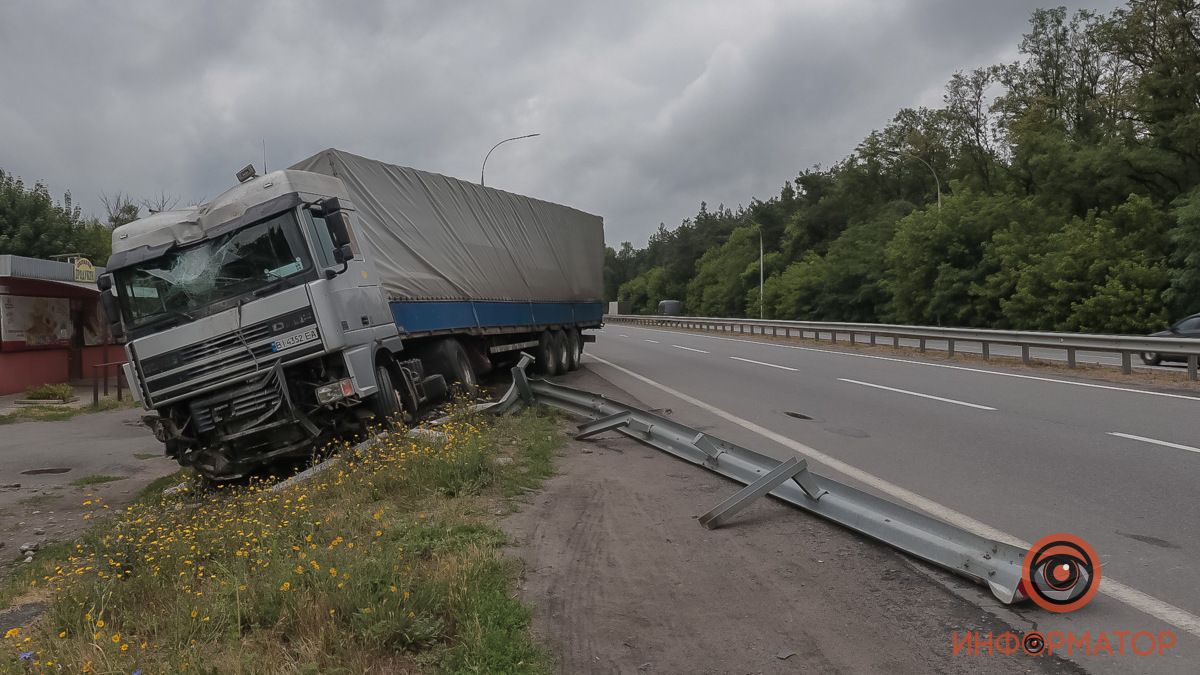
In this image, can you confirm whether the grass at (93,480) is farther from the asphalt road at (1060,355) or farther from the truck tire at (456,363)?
the asphalt road at (1060,355)

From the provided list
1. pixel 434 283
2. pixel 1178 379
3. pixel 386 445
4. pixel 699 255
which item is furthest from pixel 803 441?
pixel 699 255

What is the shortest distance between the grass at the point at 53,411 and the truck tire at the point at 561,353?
377 inches

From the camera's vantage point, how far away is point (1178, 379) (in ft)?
47.9

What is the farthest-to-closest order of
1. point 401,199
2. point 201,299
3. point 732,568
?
point 401,199
point 201,299
point 732,568

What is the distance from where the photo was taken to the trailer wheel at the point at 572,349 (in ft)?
65.2

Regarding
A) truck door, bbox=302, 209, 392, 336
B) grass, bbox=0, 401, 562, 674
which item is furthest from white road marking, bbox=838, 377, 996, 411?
truck door, bbox=302, 209, 392, 336

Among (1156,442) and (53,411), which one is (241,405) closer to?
(1156,442)

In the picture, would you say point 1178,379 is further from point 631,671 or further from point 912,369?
point 631,671

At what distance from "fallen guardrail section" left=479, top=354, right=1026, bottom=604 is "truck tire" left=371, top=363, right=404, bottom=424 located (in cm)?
219

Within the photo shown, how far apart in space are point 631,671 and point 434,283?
9442 mm

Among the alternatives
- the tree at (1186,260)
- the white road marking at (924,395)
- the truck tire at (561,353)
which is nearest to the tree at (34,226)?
the truck tire at (561,353)

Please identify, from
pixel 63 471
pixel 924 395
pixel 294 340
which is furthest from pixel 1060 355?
pixel 63 471

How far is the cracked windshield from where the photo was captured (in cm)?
881

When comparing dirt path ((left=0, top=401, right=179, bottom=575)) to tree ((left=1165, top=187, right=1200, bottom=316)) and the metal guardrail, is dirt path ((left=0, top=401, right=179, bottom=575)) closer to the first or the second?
the metal guardrail
